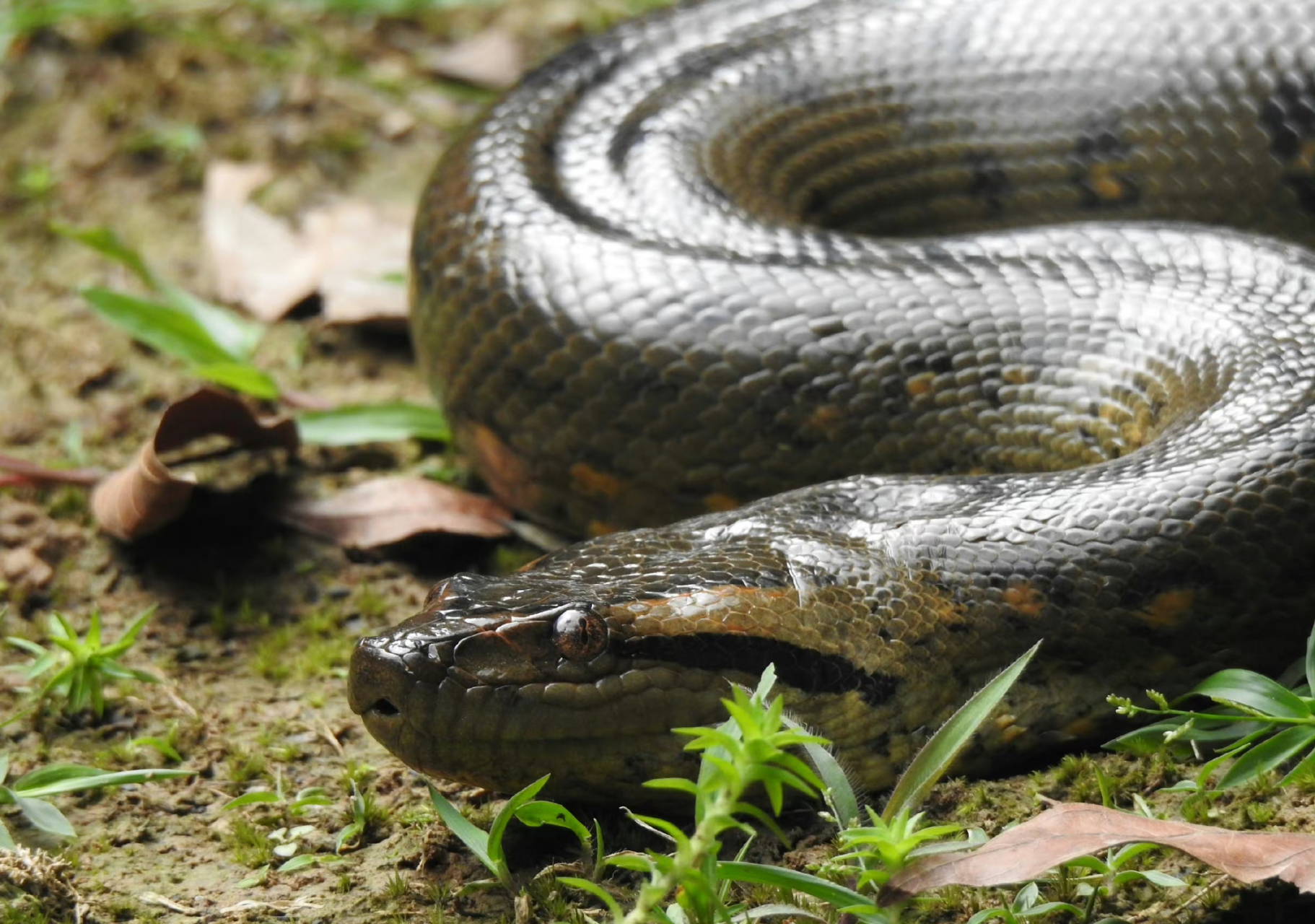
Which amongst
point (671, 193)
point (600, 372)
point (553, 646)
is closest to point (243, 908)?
point (553, 646)

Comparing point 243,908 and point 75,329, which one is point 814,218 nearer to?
point 75,329

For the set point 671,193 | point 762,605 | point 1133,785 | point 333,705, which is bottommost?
point 333,705

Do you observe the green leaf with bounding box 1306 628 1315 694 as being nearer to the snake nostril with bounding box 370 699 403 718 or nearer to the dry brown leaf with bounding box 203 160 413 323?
the snake nostril with bounding box 370 699 403 718

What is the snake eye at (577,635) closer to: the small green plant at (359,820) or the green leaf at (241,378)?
the small green plant at (359,820)

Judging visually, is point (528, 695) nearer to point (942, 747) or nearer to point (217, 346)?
point (942, 747)

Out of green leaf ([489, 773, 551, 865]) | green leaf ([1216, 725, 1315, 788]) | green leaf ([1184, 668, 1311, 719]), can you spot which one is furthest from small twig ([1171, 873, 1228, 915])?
green leaf ([489, 773, 551, 865])

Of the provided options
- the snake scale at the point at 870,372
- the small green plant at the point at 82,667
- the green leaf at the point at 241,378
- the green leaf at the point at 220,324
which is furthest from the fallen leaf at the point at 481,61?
the small green plant at the point at 82,667

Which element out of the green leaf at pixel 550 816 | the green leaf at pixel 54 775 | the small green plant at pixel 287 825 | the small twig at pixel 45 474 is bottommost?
the small twig at pixel 45 474
